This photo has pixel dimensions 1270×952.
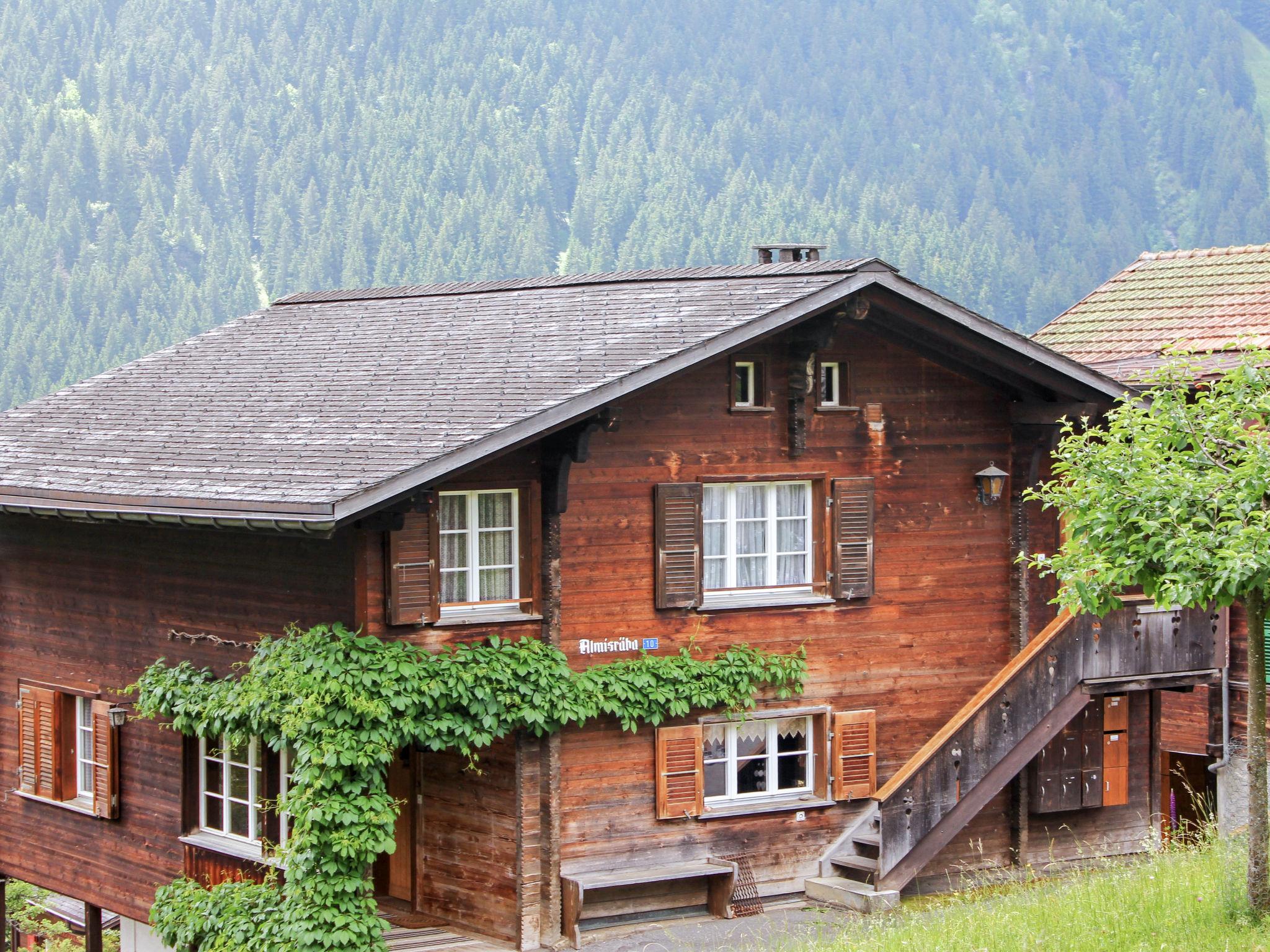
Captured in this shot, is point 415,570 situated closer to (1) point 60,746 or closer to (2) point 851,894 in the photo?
(2) point 851,894

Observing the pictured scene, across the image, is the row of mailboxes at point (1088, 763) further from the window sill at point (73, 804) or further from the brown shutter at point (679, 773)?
the window sill at point (73, 804)

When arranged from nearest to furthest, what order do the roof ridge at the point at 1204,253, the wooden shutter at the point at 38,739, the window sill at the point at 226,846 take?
the window sill at the point at 226,846 < the wooden shutter at the point at 38,739 < the roof ridge at the point at 1204,253

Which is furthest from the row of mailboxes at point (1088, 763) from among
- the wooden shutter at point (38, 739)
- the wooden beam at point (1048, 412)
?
the wooden shutter at point (38, 739)

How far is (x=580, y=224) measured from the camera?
6324 inches

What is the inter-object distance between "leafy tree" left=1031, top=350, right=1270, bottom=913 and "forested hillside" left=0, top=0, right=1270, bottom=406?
406ft

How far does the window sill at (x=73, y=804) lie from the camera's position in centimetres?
2008

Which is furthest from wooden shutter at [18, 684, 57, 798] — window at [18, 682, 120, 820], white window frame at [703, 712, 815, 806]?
white window frame at [703, 712, 815, 806]

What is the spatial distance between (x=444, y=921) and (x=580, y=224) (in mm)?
145235

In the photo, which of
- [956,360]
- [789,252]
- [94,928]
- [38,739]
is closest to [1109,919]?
[956,360]

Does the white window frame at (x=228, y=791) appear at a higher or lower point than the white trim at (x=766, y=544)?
lower

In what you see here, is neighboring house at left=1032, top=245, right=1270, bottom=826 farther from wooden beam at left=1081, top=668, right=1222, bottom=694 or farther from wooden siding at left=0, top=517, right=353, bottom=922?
wooden siding at left=0, top=517, right=353, bottom=922

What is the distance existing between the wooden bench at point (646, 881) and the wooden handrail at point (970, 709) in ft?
5.84

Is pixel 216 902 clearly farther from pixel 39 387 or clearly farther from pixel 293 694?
pixel 39 387

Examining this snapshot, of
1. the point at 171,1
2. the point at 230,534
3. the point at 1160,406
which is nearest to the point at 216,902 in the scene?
the point at 230,534
